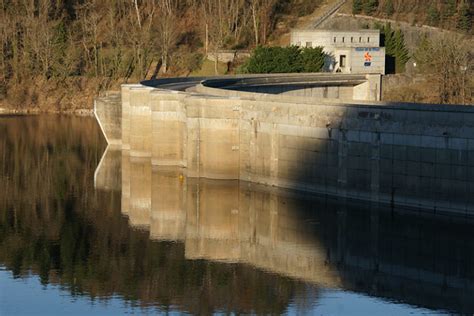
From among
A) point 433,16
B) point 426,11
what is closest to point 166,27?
point 433,16

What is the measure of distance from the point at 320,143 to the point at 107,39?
55515mm

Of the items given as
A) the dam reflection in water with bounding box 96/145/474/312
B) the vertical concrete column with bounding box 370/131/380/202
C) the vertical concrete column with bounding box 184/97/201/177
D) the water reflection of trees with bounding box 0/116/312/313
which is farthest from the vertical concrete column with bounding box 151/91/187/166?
the vertical concrete column with bounding box 370/131/380/202

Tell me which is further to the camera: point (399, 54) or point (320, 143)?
point (399, 54)

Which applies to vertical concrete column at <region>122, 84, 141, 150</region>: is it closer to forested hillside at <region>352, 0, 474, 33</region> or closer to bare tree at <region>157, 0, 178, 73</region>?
bare tree at <region>157, 0, 178, 73</region>

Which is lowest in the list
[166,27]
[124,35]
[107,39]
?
[107,39]

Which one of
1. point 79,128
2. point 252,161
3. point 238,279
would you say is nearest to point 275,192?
point 252,161

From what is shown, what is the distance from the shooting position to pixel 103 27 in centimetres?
10281

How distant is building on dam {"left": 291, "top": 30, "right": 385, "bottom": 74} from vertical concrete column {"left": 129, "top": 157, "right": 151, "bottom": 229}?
34.8 m

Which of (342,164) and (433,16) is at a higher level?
(433,16)

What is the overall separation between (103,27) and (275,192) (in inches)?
2263

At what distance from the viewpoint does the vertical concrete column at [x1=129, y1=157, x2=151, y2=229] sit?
44794 mm

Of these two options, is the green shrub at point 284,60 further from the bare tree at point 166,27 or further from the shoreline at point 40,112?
the shoreline at point 40,112

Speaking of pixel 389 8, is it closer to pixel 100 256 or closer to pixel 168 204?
pixel 168 204

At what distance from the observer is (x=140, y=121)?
61281 mm
